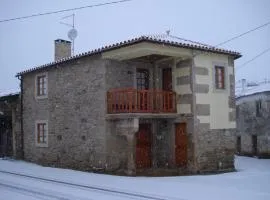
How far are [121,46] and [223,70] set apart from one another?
5.49 meters

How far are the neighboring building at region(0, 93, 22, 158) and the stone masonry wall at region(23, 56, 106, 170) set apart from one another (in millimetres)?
1536

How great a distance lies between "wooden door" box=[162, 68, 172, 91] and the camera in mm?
19547

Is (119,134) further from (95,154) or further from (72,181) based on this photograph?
(72,181)

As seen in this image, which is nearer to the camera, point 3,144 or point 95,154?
point 95,154

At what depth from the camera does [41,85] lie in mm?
22719

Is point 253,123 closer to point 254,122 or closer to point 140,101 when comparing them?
point 254,122

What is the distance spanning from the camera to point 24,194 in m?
12.0

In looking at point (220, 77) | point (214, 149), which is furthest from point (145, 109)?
point (220, 77)

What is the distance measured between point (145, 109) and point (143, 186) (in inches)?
175

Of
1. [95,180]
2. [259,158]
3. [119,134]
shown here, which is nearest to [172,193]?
[95,180]

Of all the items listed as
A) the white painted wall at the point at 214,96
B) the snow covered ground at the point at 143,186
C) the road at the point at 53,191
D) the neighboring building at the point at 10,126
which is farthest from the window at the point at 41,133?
the white painted wall at the point at 214,96

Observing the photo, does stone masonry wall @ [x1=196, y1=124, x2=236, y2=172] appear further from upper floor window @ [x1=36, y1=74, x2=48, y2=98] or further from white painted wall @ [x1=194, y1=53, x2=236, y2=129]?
upper floor window @ [x1=36, y1=74, x2=48, y2=98]

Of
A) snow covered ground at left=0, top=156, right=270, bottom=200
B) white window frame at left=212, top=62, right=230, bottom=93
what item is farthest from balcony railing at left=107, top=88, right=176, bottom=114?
snow covered ground at left=0, top=156, right=270, bottom=200

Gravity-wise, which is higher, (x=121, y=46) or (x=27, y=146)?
(x=121, y=46)
